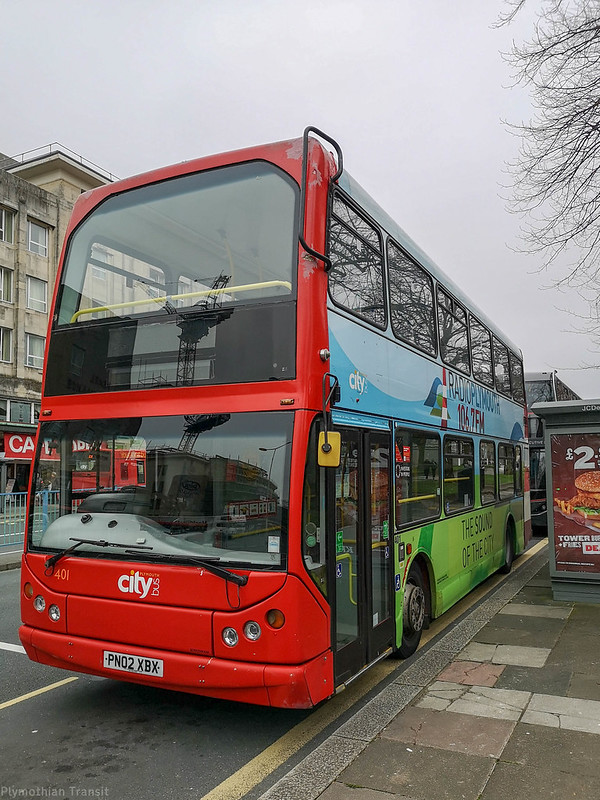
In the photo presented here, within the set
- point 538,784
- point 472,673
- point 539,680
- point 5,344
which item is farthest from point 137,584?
point 5,344

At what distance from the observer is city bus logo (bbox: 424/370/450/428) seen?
24.5 ft

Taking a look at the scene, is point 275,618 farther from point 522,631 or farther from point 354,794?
point 522,631

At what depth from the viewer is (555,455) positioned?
9.95 m

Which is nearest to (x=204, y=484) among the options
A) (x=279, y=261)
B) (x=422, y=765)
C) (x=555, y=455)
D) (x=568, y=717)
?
(x=279, y=261)

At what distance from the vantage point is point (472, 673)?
6.21 m

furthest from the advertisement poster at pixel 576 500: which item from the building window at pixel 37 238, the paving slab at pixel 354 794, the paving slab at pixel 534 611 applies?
the building window at pixel 37 238

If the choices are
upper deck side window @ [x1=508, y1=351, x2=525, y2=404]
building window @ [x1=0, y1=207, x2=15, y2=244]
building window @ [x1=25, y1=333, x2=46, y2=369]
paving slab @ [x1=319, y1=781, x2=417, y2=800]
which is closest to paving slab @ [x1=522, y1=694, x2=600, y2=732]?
paving slab @ [x1=319, y1=781, x2=417, y2=800]

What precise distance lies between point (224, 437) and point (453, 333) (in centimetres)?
491

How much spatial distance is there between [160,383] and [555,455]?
6932mm

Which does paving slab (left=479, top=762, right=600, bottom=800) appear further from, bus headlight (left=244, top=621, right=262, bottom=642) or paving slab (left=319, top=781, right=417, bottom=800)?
bus headlight (left=244, top=621, right=262, bottom=642)

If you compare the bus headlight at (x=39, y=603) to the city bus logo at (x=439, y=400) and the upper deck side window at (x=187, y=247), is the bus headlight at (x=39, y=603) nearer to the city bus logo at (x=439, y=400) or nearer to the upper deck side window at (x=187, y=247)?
the upper deck side window at (x=187, y=247)

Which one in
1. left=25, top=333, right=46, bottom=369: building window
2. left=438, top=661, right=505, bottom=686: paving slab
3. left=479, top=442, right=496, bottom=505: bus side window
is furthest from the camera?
left=25, top=333, right=46, bottom=369: building window

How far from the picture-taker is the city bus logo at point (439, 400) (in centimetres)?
746

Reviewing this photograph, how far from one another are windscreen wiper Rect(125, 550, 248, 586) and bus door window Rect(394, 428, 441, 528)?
7.57 feet
